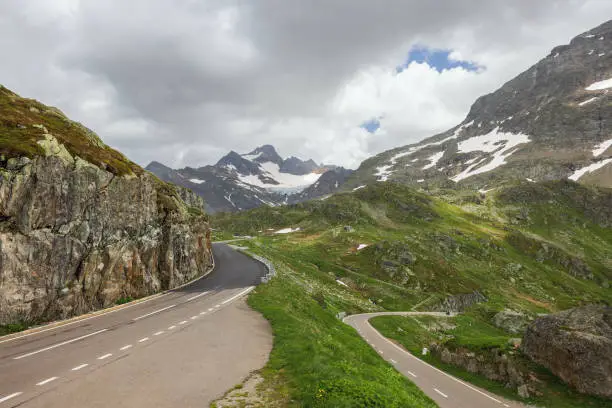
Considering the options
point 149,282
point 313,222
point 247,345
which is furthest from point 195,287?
point 313,222

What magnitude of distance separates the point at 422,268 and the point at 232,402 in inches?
4020

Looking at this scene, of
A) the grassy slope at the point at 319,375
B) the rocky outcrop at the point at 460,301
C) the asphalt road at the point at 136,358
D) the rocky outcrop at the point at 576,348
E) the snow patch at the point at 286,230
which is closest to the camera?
the grassy slope at the point at 319,375

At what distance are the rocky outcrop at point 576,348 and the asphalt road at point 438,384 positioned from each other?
593 centimetres

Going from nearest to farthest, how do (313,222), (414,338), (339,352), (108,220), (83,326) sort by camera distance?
(339,352), (83,326), (108,220), (414,338), (313,222)

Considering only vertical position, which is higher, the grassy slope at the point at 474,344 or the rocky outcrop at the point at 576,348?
the rocky outcrop at the point at 576,348

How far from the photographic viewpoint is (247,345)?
23.0 metres

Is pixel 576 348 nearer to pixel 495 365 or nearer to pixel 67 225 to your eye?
pixel 495 365

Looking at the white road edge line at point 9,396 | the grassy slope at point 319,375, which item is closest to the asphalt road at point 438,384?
the grassy slope at point 319,375

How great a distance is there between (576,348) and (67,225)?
48.5 meters

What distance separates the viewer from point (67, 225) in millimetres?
32188

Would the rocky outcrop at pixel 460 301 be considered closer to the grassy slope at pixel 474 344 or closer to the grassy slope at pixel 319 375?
the grassy slope at pixel 474 344

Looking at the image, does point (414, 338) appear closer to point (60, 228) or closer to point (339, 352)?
point (339, 352)

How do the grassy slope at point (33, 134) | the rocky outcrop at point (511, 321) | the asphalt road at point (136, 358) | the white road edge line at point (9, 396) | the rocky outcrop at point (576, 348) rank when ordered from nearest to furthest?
the white road edge line at point (9, 396) < the asphalt road at point (136, 358) < the grassy slope at point (33, 134) < the rocky outcrop at point (576, 348) < the rocky outcrop at point (511, 321)

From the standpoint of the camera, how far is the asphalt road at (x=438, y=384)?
3384cm
